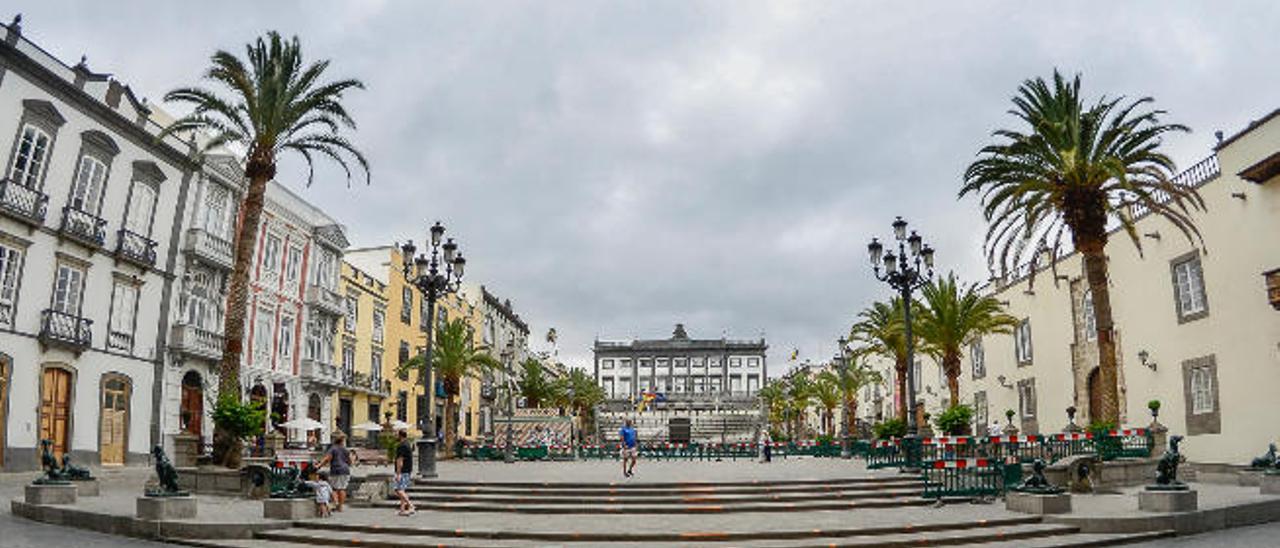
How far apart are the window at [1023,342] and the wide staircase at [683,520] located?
23.1 m

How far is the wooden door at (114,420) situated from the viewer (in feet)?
89.3

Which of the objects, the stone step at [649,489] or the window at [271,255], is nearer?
the stone step at [649,489]

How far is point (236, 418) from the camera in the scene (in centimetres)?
2002

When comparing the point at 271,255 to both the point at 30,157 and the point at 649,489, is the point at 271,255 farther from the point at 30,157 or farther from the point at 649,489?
the point at 649,489

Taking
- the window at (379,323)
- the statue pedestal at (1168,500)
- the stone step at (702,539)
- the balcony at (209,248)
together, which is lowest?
the stone step at (702,539)

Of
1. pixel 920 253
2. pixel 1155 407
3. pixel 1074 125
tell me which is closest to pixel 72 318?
pixel 920 253

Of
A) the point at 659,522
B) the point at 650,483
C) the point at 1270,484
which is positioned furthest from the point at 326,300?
the point at 1270,484

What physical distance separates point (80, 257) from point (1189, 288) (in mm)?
34716

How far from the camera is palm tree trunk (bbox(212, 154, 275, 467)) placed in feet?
67.4

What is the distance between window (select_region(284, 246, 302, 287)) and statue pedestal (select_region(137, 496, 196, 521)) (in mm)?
25519

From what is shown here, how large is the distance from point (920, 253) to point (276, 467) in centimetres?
1749

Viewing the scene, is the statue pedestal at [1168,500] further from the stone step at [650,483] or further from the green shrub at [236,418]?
the green shrub at [236,418]

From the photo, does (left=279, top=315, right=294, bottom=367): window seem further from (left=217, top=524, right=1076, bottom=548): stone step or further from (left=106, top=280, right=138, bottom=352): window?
(left=217, top=524, right=1076, bottom=548): stone step

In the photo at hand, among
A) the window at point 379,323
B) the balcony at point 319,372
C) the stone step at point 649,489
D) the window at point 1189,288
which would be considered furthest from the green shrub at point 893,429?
the window at point 379,323
